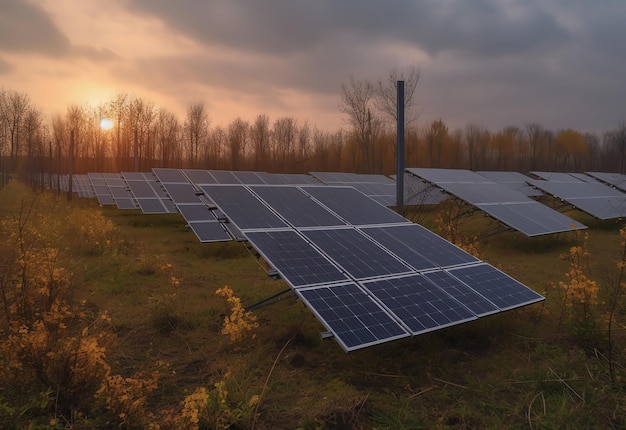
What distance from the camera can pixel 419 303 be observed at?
16.8 feet

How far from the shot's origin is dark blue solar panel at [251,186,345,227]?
6.89m

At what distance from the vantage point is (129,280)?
30.1 ft

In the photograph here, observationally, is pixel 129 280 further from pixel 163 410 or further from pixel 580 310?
pixel 580 310

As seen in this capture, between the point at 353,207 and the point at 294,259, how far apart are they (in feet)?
9.34

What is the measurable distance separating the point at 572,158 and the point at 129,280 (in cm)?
6124

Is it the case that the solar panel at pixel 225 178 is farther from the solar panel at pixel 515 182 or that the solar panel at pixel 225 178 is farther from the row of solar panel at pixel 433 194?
the solar panel at pixel 515 182

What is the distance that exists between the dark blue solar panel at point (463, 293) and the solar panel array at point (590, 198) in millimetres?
13059

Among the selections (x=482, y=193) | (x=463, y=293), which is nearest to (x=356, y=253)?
(x=463, y=293)

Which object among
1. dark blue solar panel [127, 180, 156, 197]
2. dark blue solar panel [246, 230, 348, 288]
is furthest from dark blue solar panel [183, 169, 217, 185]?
dark blue solar panel [246, 230, 348, 288]

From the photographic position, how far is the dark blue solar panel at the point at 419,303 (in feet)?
15.6

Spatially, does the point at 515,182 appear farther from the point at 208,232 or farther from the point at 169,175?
the point at 208,232

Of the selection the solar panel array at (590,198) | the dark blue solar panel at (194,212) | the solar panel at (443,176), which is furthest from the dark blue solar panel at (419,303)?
the solar panel array at (590,198)

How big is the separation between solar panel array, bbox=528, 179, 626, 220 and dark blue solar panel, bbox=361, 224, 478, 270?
11914 millimetres

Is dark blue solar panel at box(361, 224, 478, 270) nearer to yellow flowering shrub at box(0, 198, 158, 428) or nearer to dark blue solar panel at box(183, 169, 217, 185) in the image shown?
yellow flowering shrub at box(0, 198, 158, 428)
